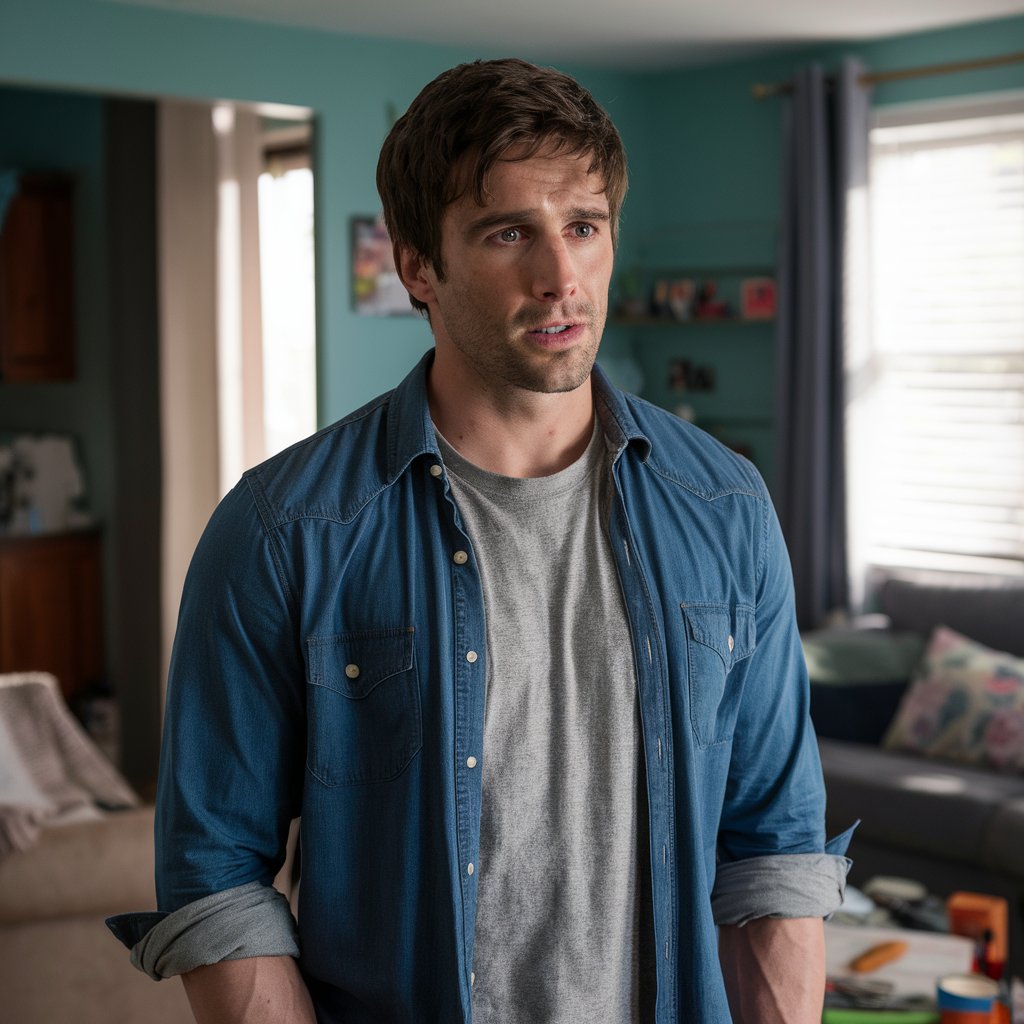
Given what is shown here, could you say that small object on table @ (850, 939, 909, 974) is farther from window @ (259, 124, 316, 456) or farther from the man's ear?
window @ (259, 124, 316, 456)

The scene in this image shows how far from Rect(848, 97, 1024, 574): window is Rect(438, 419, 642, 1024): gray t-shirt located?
404cm

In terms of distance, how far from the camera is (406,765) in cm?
124

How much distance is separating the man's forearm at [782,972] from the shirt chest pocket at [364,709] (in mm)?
435

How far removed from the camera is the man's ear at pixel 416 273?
4.34 feet

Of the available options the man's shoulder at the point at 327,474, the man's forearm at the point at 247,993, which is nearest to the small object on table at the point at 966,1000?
the man's forearm at the point at 247,993

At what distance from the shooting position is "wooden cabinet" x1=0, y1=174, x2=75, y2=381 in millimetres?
6172

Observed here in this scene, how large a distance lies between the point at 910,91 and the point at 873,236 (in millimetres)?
532

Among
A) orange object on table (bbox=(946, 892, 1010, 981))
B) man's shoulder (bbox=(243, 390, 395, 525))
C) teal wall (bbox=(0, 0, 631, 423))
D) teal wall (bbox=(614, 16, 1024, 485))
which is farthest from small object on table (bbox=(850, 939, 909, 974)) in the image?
teal wall (bbox=(614, 16, 1024, 485))

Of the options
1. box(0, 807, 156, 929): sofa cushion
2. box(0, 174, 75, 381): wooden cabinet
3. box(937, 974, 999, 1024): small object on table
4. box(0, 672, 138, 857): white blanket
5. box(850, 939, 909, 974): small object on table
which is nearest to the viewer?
box(937, 974, 999, 1024): small object on table

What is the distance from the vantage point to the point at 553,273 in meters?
1.23

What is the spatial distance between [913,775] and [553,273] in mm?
3150

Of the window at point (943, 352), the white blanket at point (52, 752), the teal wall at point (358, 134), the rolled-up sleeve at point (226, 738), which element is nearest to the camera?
the rolled-up sleeve at point (226, 738)

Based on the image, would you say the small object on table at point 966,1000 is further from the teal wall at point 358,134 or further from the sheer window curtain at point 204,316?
the sheer window curtain at point 204,316

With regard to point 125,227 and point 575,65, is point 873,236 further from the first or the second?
point 125,227
